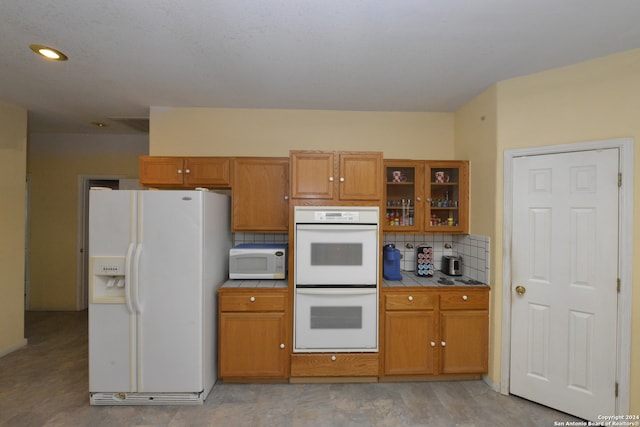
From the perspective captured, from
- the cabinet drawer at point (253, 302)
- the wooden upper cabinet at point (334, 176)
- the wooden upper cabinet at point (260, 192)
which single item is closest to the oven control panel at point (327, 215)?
the wooden upper cabinet at point (334, 176)

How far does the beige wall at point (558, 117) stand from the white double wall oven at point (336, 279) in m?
1.04

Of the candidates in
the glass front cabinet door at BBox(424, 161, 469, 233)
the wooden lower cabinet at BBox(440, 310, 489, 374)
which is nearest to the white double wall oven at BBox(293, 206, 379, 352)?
the wooden lower cabinet at BBox(440, 310, 489, 374)

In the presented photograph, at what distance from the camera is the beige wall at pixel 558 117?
186 cm

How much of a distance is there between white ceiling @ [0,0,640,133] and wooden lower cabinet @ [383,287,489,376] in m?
1.86

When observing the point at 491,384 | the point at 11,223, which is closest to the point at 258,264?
the point at 491,384

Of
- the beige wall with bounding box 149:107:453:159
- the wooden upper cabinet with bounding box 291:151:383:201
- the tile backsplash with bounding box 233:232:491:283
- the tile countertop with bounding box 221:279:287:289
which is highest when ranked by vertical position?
the beige wall with bounding box 149:107:453:159

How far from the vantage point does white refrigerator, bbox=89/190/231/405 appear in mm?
2092

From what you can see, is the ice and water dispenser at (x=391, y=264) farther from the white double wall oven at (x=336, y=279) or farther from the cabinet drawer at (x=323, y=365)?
the cabinet drawer at (x=323, y=365)

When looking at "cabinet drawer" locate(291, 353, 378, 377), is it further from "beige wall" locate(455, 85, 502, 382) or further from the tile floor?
"beige wall" locate(455, 85, 502, 382)

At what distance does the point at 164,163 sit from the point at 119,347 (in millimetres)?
1648

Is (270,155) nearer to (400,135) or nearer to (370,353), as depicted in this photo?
(400,135)

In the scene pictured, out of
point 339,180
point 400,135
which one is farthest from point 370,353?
point 400,135

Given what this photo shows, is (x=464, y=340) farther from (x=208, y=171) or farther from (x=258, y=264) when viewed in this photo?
(x=208, y=171)

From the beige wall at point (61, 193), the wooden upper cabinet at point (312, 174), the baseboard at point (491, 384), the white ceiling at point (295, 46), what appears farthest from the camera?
the beige wall at point (61, 193)
